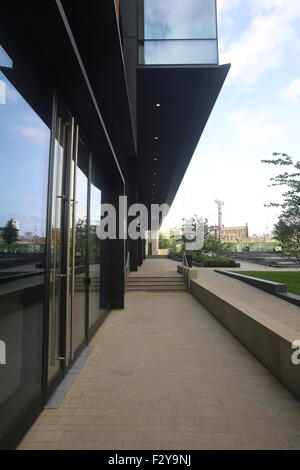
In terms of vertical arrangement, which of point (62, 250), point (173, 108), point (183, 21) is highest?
point (183, 21)

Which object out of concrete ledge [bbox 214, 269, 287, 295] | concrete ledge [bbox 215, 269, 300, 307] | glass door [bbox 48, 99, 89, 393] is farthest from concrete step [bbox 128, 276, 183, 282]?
glass door [bbox 48, 99, 89, 393]

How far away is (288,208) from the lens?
1017cm

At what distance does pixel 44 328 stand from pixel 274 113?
19.4 m

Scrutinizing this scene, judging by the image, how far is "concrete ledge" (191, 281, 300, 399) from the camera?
317 cm

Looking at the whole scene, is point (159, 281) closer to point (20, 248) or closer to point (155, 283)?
point (155, 283)

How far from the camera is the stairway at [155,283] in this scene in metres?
10.8

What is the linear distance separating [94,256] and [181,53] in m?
5.74

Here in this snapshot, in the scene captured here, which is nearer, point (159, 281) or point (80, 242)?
point (80, 242)

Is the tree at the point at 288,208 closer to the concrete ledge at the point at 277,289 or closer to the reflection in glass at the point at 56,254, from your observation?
the concrete ledge at the point at 277,289

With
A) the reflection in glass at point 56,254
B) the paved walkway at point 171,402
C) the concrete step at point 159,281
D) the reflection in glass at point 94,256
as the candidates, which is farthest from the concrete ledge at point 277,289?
the reflection in glass at point 56,254

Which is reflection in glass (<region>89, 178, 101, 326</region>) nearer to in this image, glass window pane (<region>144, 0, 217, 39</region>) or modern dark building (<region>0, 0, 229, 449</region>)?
modern dark building (<region>0, 0, 229, 449</region>)

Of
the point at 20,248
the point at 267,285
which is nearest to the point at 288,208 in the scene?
the point at 267,285

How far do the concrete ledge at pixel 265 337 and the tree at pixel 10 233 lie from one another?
2.92 meters
